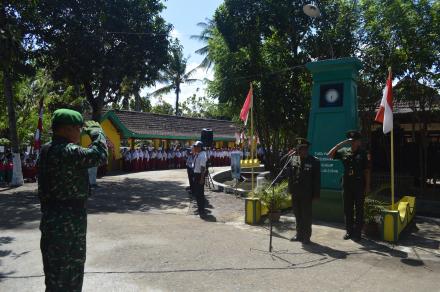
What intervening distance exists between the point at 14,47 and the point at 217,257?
5.40 meters

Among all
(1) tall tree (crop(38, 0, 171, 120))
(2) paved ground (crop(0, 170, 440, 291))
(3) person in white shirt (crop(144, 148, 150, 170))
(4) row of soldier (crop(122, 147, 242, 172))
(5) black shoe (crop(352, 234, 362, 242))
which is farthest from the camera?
(3) person in white shirt (crop(144, 148, 150, 170))

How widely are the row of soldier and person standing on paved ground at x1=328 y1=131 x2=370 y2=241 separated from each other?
18.3 metres

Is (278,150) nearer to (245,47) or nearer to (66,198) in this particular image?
(245,47)

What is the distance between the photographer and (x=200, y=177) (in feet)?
34.3

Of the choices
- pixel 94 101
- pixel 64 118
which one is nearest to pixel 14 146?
pixel 94 101

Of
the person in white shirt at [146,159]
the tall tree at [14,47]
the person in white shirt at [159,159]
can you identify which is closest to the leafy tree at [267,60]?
the tall tree at [14,47]

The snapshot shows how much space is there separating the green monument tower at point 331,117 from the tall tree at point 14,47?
6.15 m

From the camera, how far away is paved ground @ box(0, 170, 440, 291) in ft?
16.7

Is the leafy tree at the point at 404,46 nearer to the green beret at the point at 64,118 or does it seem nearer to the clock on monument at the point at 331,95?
the clock on monument at the point at 331,95

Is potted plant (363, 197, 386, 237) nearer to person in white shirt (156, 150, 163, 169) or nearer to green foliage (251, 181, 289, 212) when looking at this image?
green foliage (251, 181, 289, 212)

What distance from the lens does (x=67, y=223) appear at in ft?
11.0

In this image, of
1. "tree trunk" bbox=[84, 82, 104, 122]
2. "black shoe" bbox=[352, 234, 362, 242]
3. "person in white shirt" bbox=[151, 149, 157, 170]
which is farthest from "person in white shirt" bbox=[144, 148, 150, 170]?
"black shoe" bbox=[352, 234, 362, 242]

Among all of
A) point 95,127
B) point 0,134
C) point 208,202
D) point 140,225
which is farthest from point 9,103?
point 0,134

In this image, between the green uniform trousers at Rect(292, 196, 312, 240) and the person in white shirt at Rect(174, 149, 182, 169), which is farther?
the person in white shirt at Rect(174, 149, 182, 169)
